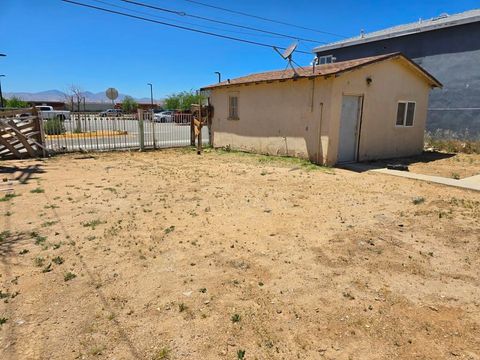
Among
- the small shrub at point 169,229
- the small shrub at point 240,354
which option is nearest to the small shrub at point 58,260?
the small shrub at point 169,229

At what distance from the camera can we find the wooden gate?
485 inches

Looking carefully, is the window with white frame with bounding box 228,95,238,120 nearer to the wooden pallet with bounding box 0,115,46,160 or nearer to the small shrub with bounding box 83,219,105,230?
the wooden pallet with bounding box 0,115,46,160

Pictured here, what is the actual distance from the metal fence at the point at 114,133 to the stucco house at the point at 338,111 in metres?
3.80

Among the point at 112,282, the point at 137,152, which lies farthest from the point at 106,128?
the point at 112,282

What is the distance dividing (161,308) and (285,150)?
10.7 m

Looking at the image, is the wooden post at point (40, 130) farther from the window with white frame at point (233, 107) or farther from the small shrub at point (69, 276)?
the small shrub at point (69, 276)

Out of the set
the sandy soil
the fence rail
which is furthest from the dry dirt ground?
the fence rail

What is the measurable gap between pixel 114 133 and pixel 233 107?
5.86 m

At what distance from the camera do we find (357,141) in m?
12.6

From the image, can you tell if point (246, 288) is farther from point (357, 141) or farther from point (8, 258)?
point (357, 141)

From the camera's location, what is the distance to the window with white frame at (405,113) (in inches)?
545

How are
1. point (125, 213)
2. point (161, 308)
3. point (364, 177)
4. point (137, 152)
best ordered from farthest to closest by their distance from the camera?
1. point (137, 152)
2. point (364, 177)
3. point (125, 213)
4. point (161, 308)

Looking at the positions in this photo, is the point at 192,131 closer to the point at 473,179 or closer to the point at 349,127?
the point at 349,127

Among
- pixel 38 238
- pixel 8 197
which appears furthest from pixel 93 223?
pixel 8 197
